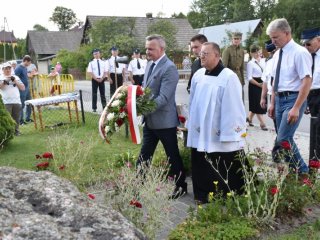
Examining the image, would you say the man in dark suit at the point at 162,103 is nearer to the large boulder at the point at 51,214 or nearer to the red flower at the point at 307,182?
the red flower at the point at 307,182

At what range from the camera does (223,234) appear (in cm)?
390

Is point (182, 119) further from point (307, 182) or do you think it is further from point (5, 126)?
point (5, 126)

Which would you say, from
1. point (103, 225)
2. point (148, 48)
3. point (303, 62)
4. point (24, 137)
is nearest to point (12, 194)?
point (103, 225)

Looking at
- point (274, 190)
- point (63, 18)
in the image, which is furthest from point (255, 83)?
point (63, 18)

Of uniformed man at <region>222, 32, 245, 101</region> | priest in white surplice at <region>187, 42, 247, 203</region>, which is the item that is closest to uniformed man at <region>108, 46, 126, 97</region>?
uniformed man at <region>222, 32, 245, 101</region>

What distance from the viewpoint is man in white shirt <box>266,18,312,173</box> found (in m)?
5.05

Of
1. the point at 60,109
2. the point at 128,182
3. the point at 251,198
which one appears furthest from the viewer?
the point at 60,109

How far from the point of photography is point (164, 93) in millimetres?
5152

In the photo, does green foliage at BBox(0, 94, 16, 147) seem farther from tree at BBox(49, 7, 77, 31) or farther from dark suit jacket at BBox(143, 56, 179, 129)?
tree at BBox(49, 7, 77, 31)

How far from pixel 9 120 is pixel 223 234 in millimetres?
6297

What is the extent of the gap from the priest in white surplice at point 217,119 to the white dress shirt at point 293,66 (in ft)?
2.09

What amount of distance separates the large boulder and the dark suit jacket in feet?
7.61

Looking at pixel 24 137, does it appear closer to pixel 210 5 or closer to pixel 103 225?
pixel 103 225

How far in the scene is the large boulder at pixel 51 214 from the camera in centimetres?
230
